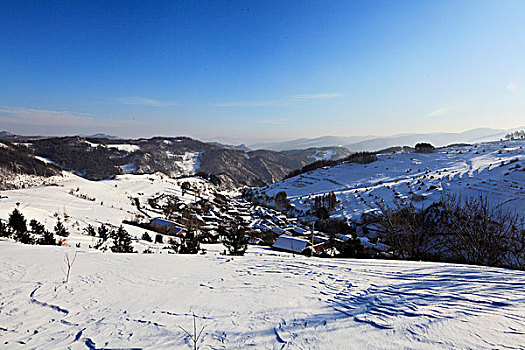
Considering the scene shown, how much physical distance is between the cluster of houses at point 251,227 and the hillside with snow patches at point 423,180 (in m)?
6.70

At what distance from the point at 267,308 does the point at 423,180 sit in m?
40.9

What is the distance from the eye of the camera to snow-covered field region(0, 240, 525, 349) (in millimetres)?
2439

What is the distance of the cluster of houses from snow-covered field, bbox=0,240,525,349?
1054 centimetres

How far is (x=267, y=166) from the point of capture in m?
179

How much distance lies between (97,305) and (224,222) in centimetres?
3544

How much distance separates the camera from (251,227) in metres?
34.6

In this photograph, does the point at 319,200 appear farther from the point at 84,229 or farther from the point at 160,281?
the point at 160,281

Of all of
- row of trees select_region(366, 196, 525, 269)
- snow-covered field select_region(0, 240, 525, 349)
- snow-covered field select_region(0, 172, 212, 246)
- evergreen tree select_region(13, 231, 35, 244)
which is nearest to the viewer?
snow-covered field select_region(0, 240, 525, 349)

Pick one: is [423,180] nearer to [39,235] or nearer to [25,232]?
[39,235]

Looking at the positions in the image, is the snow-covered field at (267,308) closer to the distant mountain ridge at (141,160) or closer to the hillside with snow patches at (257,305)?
the hillside with snow patches at (257,305)

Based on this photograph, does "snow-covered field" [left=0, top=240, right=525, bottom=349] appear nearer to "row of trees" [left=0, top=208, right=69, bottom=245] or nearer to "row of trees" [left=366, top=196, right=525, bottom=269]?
"row of trees" [left=366, top=196, right=525, bottom=269]

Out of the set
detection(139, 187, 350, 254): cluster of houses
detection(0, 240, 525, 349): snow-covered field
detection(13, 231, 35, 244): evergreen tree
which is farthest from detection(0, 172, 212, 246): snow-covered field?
detection(0, 240, 525, 349): snow-covered field

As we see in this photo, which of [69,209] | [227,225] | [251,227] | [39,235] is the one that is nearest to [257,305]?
[39,235]

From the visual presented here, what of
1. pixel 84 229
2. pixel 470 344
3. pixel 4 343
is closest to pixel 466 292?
pixel 470 344
